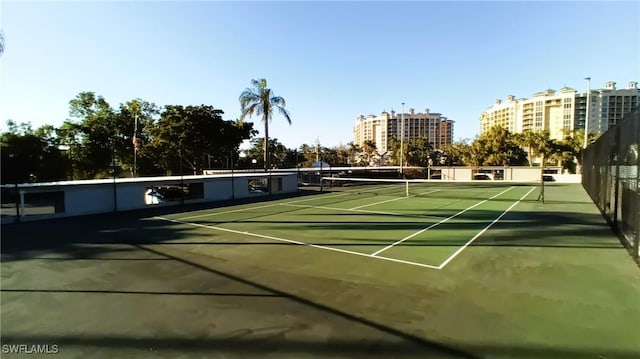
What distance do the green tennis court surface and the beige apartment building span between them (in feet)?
263

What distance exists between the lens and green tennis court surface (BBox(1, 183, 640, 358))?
486 cm

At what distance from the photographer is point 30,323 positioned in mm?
5660

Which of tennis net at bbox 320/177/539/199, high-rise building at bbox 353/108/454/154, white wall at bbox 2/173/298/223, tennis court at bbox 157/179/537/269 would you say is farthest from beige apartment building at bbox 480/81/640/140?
white wall at bbox 2/173/298/223

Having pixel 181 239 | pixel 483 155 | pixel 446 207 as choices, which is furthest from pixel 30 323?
pixel 483 155

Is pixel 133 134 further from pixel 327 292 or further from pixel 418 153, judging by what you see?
pixel 418 153

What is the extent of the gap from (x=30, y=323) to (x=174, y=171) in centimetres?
3501

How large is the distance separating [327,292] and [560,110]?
135 meters

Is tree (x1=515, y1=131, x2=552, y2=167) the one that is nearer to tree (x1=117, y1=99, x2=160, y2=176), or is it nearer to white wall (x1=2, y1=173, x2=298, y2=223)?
white wall (x1=2, y1=173, x2=298, y2=223)

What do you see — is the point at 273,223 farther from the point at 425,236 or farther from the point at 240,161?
the point at 240,161

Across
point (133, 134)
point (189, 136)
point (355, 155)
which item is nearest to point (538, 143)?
point (355, 155)

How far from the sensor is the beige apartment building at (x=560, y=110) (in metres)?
80.9

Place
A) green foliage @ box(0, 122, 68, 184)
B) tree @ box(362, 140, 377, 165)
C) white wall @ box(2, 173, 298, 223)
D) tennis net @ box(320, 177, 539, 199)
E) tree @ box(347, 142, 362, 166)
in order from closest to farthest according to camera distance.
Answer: white wall @ box(2, 173, 298, 223) → green foliage @ box(0, 122, 68, 184) → tennis net @ box(320, 177, 539, 199) → tree @ box(362, 140, 377, 165) → tree @ box(347, 142, 362, 166)

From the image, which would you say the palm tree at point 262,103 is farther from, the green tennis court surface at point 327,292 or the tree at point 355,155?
the tree at point 355,155

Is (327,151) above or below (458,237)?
above
